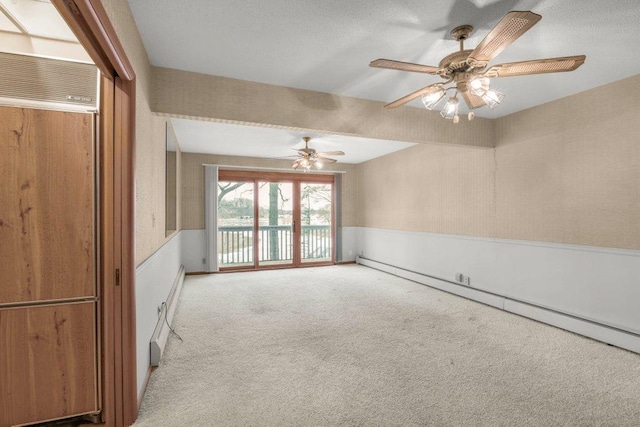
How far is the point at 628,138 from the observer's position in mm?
2736

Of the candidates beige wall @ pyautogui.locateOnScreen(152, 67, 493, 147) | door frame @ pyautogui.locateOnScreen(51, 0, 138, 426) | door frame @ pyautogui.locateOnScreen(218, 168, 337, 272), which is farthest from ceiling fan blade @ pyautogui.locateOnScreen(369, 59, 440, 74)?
door frame @ pyautogui.locateOnScreen(218, 168, 337, 272)

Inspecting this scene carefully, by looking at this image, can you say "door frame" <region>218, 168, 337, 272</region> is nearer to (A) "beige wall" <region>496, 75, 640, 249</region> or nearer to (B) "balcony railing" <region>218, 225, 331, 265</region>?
(B) "balcony railing" <region>218, 225, 331, 265</region>

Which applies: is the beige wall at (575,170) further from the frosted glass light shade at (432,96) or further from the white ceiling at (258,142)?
the frosted glass light shade at (432,96)

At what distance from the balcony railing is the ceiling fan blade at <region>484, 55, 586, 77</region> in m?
5.38

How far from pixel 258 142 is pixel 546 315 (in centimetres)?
458

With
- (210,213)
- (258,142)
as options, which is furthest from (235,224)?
(258,142)

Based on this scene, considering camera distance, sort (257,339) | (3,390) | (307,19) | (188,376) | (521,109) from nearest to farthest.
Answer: (3,390), (307,19), (188,376), (257,339), (521,109)

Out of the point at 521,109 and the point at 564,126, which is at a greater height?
the point at 521,109

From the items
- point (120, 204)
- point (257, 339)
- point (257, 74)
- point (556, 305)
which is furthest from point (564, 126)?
point (120, 204)

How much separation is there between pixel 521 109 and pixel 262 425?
13.7ft

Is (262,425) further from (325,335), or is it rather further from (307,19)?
(307,19)

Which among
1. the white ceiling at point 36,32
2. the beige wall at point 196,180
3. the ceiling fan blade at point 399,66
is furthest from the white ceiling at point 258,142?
the ceiling fan blade at point 399,66

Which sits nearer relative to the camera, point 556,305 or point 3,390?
point 3,390

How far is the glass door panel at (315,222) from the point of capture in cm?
696
